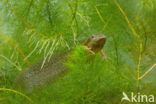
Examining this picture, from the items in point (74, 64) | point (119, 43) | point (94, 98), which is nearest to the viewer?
point (74, 64)

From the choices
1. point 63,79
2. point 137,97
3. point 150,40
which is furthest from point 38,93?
point 150,40

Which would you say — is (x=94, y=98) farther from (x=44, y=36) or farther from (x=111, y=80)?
(x=44, y=36)

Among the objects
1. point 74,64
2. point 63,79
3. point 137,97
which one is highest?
point 74,64

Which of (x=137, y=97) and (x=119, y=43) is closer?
(x=137, y=97)

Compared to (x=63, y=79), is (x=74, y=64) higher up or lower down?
higher up

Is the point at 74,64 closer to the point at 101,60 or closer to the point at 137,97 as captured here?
the point at 101,60

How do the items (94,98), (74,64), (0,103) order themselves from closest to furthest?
(74,64), (94,98), (0,103)
